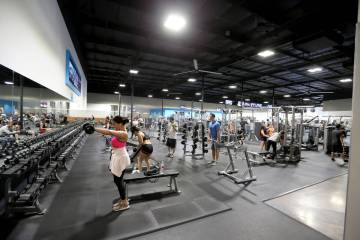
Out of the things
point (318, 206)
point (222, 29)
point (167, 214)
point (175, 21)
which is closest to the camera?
point (167, 214)

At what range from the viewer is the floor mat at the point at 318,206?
255 cm

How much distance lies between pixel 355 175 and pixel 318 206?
3100mm

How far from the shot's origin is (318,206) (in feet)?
10.3

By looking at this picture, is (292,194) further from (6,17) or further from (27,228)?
(6,17)

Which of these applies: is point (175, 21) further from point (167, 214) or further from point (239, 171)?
point (239, 171)

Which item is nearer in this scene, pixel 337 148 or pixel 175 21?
pixel 175 21

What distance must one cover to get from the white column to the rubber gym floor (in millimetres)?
1676

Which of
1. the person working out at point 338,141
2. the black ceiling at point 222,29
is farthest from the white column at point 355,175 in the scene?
the person working out at point 338,141

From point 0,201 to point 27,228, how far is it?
76cm

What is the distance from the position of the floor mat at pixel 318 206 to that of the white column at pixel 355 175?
2.12m

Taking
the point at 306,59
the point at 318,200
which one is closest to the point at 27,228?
the point at 318,200

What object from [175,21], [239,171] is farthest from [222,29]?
[239,171]

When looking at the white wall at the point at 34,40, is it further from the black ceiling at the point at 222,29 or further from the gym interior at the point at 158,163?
the black ceiling at the point at 222,29

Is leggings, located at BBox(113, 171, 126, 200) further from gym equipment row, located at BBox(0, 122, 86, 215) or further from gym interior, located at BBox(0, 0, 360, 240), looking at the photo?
gym equipment row, located at BBox(0, 122, 86, 215)
